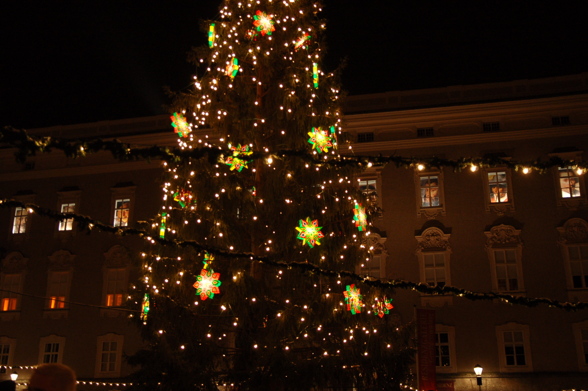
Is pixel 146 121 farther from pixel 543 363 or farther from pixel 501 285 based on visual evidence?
pixel 543 363

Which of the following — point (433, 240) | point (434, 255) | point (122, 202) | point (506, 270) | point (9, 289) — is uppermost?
point (122, 202)

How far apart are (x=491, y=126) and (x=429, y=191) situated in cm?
332

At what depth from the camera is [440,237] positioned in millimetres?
21797

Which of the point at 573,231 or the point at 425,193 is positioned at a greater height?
the point at 425,193

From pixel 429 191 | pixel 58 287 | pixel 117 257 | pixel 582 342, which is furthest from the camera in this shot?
pixel 58 287

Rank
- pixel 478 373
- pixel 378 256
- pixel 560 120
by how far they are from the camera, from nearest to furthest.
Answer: pixel 478 373, pixel 378 256, pixel 560 120

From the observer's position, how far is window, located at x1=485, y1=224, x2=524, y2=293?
21.1 meters

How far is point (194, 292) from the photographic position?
12.3m

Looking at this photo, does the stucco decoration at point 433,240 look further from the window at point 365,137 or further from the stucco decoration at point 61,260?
the stucco decoration at point 61,260

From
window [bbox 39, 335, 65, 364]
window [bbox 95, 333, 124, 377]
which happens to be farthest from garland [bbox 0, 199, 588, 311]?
window [bbox 39, 335, 65, 364]

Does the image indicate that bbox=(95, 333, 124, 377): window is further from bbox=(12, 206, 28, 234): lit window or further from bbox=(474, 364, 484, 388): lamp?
bbox=(474, 364, 484, 388): lamp

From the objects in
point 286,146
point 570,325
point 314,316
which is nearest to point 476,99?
point 570,325

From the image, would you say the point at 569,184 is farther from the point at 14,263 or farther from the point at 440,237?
the point at 14,263

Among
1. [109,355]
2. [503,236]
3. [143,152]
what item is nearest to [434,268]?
[503,236]
